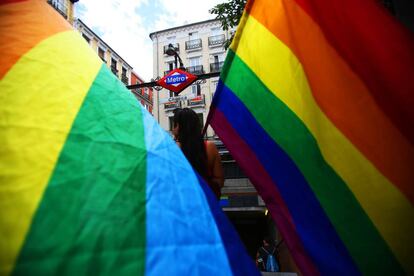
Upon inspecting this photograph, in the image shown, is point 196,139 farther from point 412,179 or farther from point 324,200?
point 412,179

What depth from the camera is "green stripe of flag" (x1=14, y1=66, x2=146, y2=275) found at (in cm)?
55

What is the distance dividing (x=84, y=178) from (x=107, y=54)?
95.7 feet

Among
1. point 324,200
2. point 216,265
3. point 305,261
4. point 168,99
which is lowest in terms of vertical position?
point 305,261

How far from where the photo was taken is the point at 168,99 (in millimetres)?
23188

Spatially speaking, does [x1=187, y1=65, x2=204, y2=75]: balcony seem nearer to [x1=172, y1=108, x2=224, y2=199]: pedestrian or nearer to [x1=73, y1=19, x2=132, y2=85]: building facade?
[x1=73, y1=19, x2=132, y2=85]: building facade

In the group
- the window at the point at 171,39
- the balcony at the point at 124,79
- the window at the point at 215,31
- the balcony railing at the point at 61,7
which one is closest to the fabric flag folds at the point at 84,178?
the balcony railing at the point at 61,7

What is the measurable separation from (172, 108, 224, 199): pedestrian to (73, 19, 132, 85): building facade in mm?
23098

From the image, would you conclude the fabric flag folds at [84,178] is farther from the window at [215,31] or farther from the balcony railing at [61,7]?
the window at [215,31]

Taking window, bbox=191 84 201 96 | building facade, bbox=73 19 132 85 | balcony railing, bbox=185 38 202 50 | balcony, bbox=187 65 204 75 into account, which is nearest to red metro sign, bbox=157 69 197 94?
window, bbox=191 84 201 96

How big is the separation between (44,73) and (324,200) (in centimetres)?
108

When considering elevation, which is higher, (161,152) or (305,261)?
(161,152)

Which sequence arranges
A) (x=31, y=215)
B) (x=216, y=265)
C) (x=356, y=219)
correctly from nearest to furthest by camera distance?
1. (x=31, y=215)
2. (x=216, y=265)
3. (x=356, y=219)

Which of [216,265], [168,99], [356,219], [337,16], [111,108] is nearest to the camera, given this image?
[216,265]

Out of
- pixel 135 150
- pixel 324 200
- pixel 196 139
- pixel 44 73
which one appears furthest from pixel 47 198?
pixel 196 139
